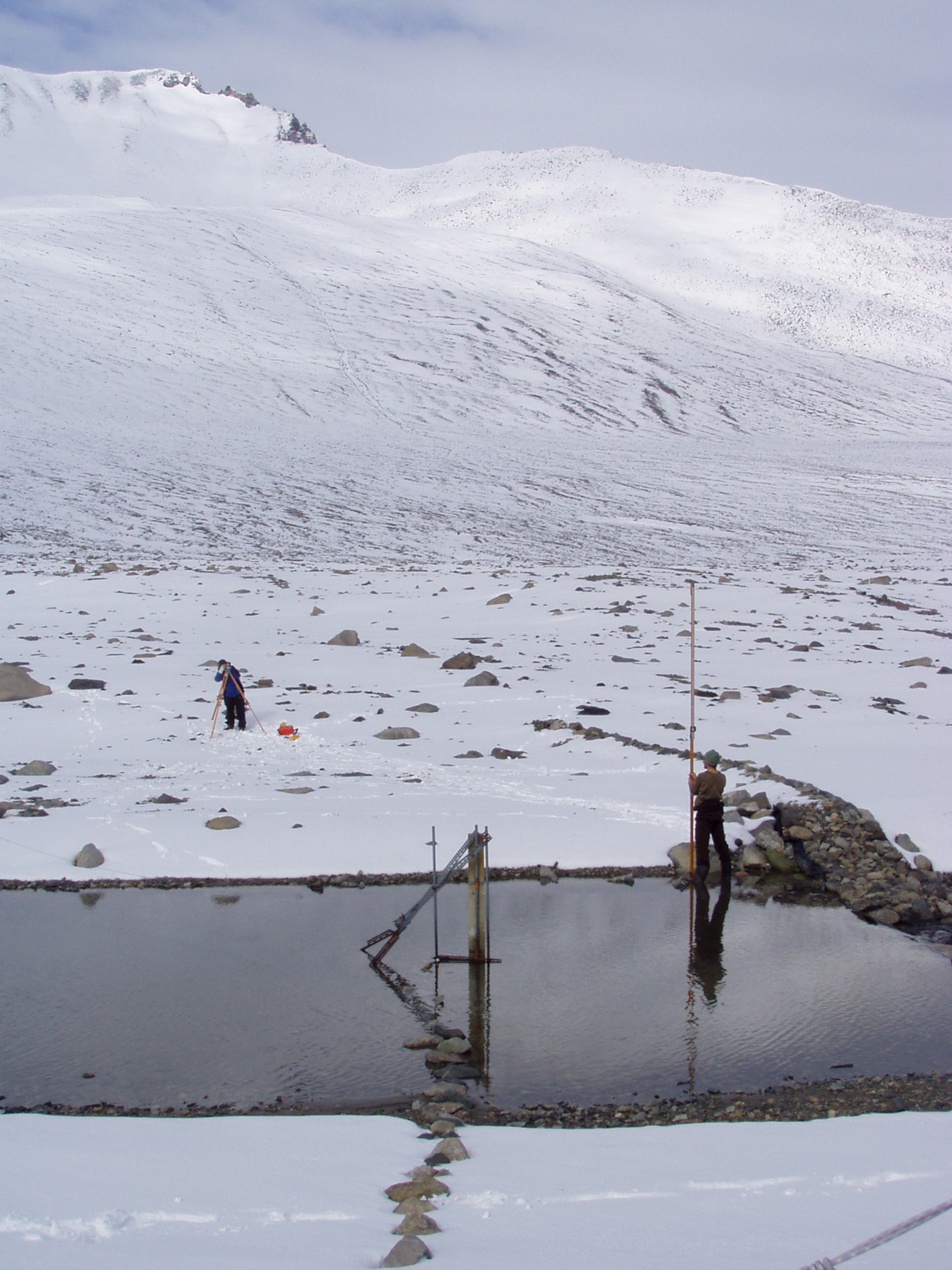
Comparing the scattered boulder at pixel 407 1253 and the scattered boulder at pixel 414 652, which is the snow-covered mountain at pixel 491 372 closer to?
the scattered boulder at pixel 414 652

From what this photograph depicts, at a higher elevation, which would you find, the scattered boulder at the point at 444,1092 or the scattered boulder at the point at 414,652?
the scattered boulder at the point at 414,652

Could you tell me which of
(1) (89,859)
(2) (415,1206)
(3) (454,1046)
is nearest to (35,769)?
(1) (89,859)

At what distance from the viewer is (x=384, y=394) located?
65125mm

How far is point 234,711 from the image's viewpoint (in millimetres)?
16297

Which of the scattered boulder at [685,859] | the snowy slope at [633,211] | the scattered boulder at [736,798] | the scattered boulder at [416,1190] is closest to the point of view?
the scattered boulder at [416,1190]

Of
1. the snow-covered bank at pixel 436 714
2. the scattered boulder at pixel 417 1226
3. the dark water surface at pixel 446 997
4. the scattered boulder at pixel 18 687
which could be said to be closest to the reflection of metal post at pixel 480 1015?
the dark water surface at pixel 446 997

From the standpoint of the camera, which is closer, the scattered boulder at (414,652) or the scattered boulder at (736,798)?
the scattered boulder at (736,798)

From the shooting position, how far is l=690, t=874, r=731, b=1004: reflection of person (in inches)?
356

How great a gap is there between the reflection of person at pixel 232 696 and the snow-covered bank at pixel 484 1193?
380 inches

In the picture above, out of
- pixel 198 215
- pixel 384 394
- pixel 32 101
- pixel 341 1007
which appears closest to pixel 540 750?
pixel 341 1007

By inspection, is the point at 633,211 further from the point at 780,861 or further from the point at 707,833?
the point at 707,833

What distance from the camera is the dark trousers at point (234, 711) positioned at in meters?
16.2

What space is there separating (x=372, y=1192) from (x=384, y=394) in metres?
62.2

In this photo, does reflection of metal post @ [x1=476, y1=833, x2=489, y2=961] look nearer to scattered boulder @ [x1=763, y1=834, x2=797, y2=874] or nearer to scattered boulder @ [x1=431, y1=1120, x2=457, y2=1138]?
scattered boulder @ [x1=431, y1=1120, x2=457, y2=1138]
